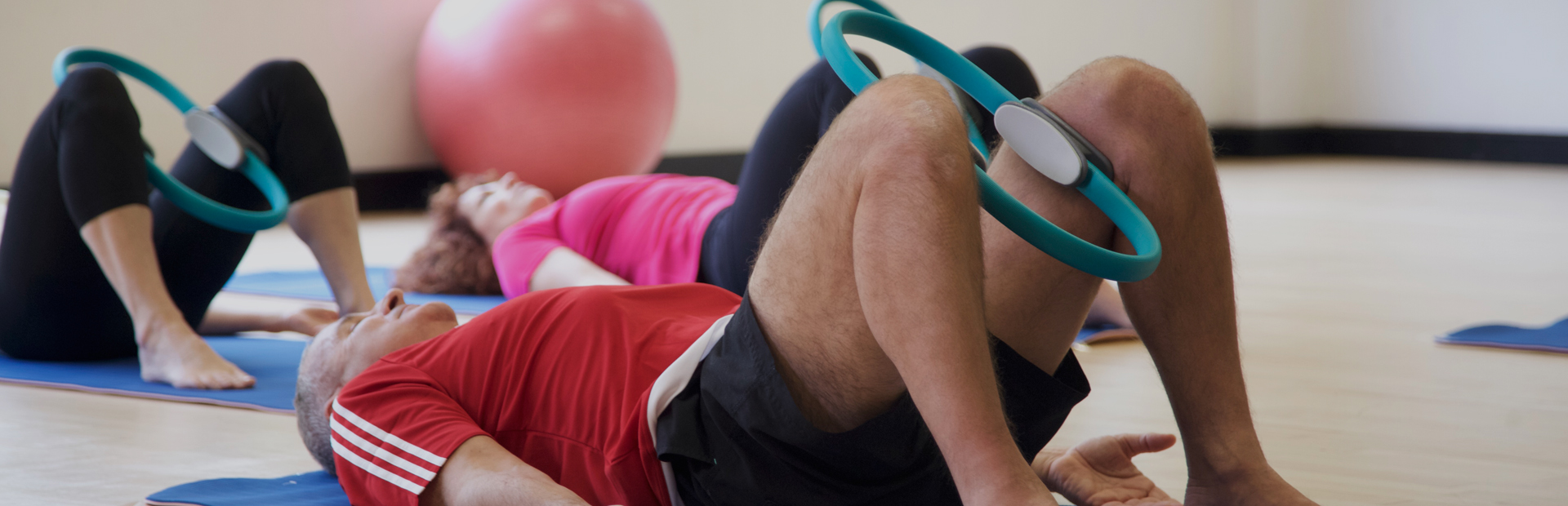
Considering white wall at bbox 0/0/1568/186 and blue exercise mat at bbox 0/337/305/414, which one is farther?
white wall at bbox 0/0/1568/186

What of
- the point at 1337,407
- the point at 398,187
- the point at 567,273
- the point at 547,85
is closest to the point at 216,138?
the point at 567,273

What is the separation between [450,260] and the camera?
315 cm

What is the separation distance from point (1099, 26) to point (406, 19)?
4.34 meters

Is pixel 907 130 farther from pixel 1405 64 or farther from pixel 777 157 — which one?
pixel 1405 64

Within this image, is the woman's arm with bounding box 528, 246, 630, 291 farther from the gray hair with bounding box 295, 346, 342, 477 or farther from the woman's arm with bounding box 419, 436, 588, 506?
the woman's arm with bounding box 419, 436, 588, 506

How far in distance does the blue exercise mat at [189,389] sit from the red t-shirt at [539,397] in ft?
2.43

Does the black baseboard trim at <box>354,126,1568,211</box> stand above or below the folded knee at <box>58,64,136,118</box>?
below

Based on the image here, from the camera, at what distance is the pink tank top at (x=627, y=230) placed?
2.53 m

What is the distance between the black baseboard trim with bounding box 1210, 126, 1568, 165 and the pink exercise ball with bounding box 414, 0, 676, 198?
9.49 ft

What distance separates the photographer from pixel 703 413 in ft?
3.90

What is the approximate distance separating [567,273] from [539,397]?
125 cm

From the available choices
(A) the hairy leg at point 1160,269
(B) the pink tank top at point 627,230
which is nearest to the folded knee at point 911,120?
(A) the hairy leg at point 1160,269

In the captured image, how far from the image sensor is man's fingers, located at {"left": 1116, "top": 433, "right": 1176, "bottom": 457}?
1.34 meters

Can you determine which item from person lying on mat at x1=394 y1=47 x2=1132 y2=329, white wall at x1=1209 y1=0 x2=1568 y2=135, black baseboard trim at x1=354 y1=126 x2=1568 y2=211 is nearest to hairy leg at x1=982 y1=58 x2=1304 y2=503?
person lying on mat at x1=394 y1=47 x2=1132 y2=329
